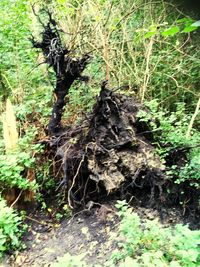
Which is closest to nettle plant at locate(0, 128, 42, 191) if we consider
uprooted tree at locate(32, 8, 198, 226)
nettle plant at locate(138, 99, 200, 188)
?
uprooted tree at locate(32, 8, 198, 226)

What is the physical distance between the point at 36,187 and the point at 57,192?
456 mm

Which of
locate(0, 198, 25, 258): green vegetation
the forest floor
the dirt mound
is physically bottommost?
the forest floor

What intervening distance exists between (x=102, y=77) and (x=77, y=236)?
3118mm

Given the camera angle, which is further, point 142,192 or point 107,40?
point 107,40

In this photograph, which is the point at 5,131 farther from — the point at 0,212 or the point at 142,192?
the point at 142,192

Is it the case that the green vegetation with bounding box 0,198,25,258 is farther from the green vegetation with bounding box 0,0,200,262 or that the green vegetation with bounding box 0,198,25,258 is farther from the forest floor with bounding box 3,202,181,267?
the forest floor with bounding box 3,202,181,267

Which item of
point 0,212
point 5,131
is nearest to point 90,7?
point 5,131

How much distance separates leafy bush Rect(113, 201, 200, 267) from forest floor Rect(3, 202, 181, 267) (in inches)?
30.0

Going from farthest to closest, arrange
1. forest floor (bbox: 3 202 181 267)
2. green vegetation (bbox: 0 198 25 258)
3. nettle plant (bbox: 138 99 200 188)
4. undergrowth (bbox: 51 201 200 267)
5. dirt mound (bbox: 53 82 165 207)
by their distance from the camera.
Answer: dirt mound (bbox: 53 82 165 207)
nettle plant (bbox: 138 99 200 188)
forest floor (bbox: 3 202 181 267)
green vegetation (bbox: 0 198 25 258)
undergrowth (bbox: 51 201 200 267)

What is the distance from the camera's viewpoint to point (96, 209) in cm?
413

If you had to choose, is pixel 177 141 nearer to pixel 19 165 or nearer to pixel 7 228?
pixel 19 165

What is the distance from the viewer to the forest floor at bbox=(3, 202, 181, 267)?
3.57 m

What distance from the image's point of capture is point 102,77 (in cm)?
585

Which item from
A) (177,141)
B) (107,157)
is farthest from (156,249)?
(177,141)
